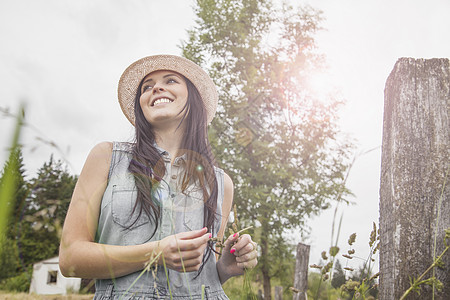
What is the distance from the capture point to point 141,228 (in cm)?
190

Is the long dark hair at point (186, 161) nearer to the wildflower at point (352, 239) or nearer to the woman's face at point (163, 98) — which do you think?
the woman's face at point (163, 98)

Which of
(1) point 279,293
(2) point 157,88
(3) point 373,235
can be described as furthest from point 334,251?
(1) point 279,293

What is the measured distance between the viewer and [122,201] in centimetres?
190

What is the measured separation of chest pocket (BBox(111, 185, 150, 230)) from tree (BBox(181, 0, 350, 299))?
22.0ft

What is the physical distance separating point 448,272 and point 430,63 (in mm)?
955

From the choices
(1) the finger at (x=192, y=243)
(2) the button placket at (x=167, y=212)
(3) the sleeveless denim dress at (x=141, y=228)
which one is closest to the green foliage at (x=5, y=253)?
(3) the sleeveless denim dress at (x=141, y=228)

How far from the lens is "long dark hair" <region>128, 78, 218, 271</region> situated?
195cm

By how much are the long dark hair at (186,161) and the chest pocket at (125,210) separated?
1.4 inches

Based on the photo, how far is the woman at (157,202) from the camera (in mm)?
1588

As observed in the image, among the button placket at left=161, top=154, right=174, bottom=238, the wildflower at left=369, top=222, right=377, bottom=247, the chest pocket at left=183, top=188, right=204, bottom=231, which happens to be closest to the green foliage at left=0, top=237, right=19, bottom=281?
the button placket at left=161, top=154, right=174, bottom=238

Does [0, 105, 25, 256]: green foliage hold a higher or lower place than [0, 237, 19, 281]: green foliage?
higher

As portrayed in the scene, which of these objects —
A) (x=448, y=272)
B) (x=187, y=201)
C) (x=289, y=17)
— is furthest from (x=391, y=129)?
(x=289, y=17)

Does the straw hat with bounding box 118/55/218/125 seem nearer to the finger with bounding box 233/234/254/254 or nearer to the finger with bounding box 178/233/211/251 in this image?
the finger with bounding box 233/234/254/254

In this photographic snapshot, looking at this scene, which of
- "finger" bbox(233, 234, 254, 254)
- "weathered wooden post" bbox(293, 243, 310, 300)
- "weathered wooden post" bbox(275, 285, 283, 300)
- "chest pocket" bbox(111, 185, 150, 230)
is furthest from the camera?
"weathered wooden post" bbox(275, 285, 283, 300)
